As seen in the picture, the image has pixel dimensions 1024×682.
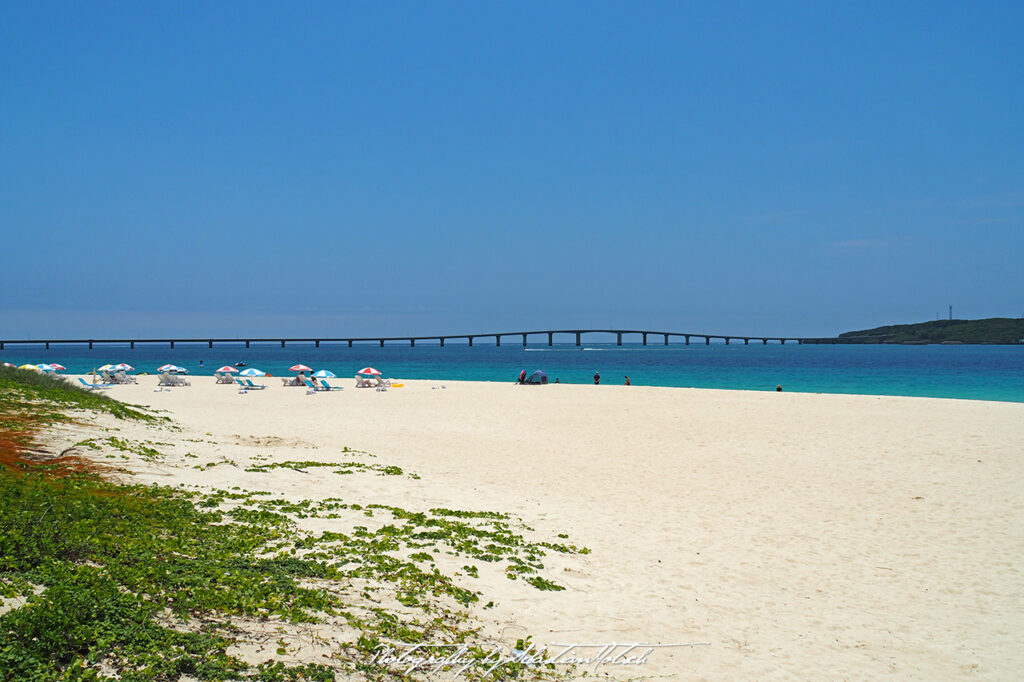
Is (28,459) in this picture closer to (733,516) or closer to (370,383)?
(733,516)

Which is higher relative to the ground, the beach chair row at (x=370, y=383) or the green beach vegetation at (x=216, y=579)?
the green beach vegetation at (x=216, y=579)

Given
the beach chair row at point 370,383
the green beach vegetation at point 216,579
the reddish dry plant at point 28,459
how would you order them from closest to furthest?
the green beach vegetation at point 216,579
the reddish dry plant at point 28,459
the beach chair row at point 370,383

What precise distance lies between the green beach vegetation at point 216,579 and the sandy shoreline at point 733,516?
0.65m

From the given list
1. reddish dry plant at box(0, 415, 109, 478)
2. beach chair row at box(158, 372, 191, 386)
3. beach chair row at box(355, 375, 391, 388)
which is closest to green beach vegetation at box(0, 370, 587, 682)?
reddish dry plant at box(0, 415, 109, 478)

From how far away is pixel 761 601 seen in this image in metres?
6.79

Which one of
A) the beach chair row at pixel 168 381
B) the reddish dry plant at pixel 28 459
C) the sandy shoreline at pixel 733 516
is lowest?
the sandy shoreline at pixel 733 516

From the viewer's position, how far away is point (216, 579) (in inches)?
200

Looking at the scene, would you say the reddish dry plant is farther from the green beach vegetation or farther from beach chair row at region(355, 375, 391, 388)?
beach chair row at region(355, 375, 391, 388)

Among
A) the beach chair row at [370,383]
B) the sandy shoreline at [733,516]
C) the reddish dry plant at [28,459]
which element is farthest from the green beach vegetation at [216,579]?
the beach chair row at [370,383]

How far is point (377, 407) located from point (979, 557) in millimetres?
22108

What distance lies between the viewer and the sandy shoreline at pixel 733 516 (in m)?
5.82

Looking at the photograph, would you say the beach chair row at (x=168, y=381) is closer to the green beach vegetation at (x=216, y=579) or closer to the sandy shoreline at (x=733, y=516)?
the sandy shoreline at (x=733, y=516)

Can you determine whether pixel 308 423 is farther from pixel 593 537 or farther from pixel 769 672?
pixel 769 672

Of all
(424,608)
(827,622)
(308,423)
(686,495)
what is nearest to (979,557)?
(827,622)
